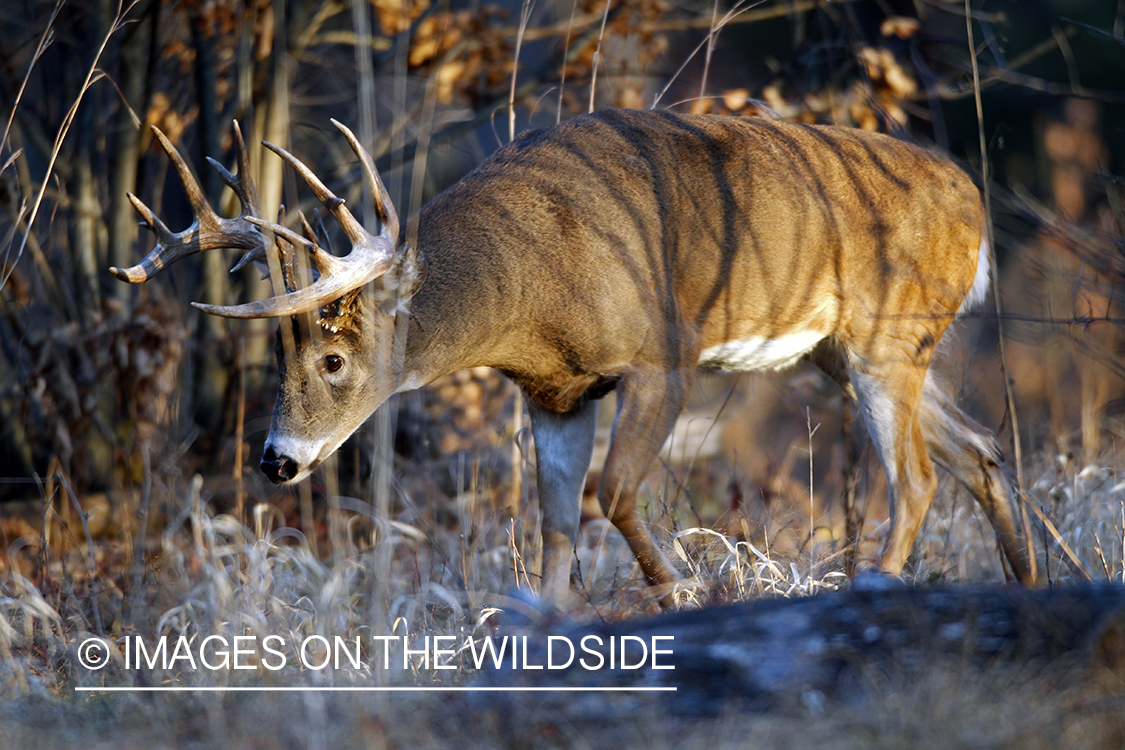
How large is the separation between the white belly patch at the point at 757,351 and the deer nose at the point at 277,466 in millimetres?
1674

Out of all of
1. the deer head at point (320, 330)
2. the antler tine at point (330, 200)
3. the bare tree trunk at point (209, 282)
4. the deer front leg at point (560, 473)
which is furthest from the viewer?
the bare tree trunk at point (209, 282)

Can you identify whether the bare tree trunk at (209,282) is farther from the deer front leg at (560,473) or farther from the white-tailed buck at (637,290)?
the deer front leg at (560,473)

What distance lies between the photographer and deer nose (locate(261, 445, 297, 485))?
429 centimetres

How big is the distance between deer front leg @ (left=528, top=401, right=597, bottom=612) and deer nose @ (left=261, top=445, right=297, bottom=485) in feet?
3.35

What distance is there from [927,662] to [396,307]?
8.28 ft

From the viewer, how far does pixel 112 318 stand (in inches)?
248

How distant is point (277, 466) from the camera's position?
430 centimetres

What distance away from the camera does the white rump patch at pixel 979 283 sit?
17.0ft

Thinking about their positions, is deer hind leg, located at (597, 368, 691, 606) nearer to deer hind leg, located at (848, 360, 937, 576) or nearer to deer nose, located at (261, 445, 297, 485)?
deer hind leg, located at (848, 360, 937, 576)

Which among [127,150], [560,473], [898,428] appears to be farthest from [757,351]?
[127,150]

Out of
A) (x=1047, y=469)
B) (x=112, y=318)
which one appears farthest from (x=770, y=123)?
(x=112, y=318)

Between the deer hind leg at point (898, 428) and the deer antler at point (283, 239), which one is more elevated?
the deer antler at point (283, 239)

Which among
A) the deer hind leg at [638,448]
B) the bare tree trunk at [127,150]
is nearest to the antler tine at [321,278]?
the deer hind leg at [638,448]

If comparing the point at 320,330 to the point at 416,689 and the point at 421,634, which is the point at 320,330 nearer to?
the point at 421,634
